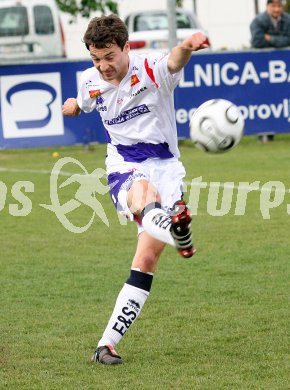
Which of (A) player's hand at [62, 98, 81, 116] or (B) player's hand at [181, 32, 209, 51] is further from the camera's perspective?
(A) player's hand at [62, 98, 81, 116]

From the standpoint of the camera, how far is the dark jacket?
19.5 metres

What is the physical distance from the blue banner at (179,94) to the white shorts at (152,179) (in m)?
11.0

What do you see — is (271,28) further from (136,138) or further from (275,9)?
(136,138)

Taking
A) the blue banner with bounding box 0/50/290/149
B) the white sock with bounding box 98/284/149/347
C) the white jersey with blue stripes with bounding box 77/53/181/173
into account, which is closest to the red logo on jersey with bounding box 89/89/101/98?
the white jersey with blue stripes with bounding box 77/53/181/173

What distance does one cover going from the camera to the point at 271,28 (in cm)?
1972

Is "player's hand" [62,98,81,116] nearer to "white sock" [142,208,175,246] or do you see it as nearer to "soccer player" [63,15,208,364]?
"soccer player" [63,15,208,364]

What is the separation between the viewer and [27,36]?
25688 millimetres

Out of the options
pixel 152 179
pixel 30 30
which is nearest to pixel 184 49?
pixel 152 179

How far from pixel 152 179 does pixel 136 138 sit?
26 cm

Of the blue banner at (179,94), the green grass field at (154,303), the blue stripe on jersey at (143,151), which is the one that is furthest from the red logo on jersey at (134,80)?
the blue banner at (179,94)

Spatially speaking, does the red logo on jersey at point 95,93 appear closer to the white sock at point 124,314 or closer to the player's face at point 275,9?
the white sock at point 124,314

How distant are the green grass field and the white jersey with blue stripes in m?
1.14

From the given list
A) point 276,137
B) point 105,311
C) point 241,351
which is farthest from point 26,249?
point 276,137

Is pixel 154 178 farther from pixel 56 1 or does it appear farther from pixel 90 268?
pixel 56 1
